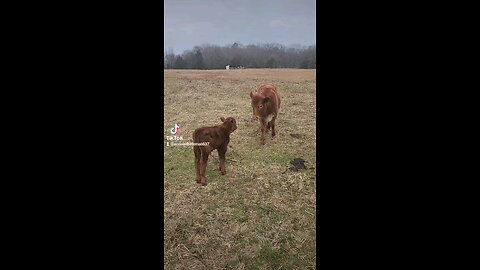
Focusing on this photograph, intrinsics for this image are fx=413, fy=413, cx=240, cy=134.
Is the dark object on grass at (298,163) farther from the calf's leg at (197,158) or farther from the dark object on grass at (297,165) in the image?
the calf's leg at (197,158)

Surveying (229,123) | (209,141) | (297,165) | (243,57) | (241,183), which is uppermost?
(243,57)

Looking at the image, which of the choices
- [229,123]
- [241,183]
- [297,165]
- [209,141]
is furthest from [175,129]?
[297,165]

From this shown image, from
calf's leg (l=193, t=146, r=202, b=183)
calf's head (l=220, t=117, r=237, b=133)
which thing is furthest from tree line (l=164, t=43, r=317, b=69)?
calf's leg (l=193, t=146, r=202, b=183)

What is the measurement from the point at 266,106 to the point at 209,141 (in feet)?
1.67

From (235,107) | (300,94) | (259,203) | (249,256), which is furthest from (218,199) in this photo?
(300,94)

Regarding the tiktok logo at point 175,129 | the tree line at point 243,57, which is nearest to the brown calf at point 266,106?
the tree line at point 243,57

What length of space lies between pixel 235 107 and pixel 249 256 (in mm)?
1068

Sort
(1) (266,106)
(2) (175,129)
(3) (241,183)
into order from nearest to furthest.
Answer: (2) (175,129)
(3) (241,183)
(1) (266,106)

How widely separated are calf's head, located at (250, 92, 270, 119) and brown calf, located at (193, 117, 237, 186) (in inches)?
8.2

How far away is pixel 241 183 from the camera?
116 inches

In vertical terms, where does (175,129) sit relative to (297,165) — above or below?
above

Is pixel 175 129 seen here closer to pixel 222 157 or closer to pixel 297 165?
pixel 222 157

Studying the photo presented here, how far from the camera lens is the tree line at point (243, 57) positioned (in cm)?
279

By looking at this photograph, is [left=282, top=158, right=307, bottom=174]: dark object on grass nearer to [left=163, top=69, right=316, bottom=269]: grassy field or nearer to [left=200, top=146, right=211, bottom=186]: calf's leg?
[left=163, top=69, right=316, bottom=269]: grassy field
